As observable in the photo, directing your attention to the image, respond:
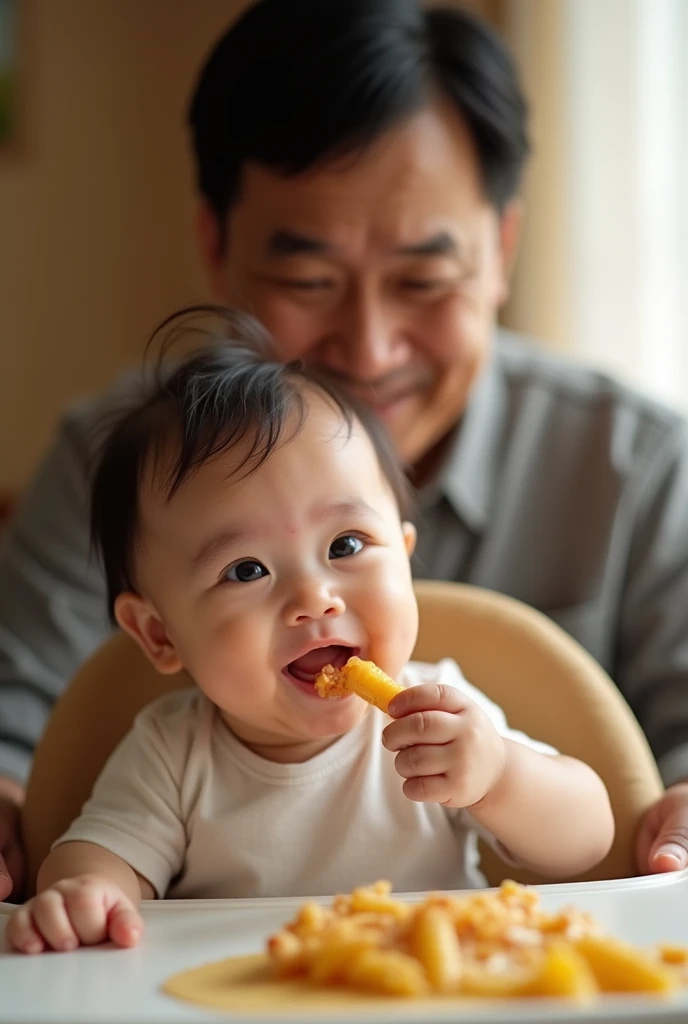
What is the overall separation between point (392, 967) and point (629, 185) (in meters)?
2.25

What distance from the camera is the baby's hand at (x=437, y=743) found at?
939mm

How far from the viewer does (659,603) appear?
1.63 metres

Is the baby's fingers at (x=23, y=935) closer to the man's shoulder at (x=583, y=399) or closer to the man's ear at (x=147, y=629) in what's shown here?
the man's ear at (x=147, y=629)

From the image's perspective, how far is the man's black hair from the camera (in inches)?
59.5

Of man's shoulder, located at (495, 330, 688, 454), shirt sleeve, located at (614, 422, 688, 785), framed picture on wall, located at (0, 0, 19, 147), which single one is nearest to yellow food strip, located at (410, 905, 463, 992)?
shirt sleeve, located at (614, 422, 688, 785)

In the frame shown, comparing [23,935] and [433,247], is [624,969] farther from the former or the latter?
[433,247]

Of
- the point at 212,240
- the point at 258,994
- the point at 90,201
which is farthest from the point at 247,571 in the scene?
the point at 90,201

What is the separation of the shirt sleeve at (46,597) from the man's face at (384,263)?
0.38 metres

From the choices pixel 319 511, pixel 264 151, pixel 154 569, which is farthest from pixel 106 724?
pixel 264 151

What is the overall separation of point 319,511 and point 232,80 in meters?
0.75

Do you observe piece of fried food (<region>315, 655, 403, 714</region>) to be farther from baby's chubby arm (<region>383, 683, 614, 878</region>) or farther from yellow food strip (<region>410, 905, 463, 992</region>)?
yellow food strip (<region>410, 905, 463, 992</region>)

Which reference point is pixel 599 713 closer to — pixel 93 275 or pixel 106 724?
pixel 106 724

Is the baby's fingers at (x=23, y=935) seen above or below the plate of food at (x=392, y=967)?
below

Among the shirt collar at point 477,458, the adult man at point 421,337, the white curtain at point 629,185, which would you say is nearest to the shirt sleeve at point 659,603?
the adult man at point 421,337
